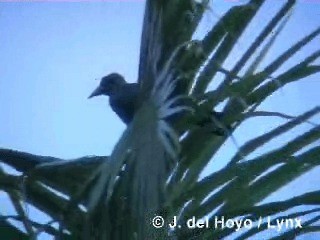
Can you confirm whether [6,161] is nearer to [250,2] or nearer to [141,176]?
[141,176]

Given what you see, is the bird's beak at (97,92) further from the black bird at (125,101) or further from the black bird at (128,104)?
the black bird at (125,101)

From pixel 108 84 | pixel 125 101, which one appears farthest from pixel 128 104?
pixel 108 84

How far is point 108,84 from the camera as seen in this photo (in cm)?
93

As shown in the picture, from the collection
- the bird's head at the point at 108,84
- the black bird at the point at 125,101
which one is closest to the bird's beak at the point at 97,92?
the bird's head at the point at 108,84

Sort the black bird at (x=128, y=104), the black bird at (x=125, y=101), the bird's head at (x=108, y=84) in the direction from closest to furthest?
the black bird at (x=128, y=104)
the black bird at (x=125, y=101)
the bird's head at (x=108, y=84)

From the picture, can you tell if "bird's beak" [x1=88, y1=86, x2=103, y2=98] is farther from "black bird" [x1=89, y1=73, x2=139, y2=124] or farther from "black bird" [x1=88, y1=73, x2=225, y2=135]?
"black bird" [x1=89, y1=73, x2=139, y2=124]

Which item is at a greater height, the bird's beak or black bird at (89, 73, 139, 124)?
the bird's beak

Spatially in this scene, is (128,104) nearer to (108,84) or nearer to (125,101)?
(125,101)

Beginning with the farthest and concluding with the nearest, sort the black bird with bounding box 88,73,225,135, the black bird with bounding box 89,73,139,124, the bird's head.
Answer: the bird's head < the black bird with bounding box 89,73,139,124 < the black bird with bounding box 88,73,225,135

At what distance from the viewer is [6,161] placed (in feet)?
1.84

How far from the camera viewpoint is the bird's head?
885mm

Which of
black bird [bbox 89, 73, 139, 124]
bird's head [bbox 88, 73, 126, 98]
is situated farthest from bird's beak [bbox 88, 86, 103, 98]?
black bird [bbox 89, 73, 139, 124]

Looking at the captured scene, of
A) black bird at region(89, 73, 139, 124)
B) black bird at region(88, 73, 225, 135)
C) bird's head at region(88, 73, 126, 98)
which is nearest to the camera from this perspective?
black bird at region(88, 73, 225, 135)

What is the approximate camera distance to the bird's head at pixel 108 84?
2.90 feet
